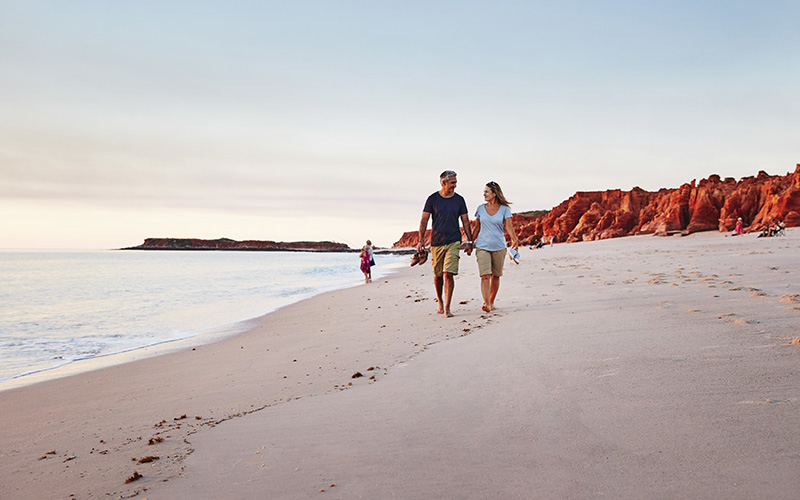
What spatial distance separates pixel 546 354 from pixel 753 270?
700 centimetres

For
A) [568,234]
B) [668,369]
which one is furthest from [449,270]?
[568,234]

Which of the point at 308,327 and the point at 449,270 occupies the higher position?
the point at 449,270

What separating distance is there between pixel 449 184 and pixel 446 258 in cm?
110

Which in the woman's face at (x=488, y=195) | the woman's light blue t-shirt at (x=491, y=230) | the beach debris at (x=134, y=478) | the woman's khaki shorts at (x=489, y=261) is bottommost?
the beach debris at (x=134, y=478)

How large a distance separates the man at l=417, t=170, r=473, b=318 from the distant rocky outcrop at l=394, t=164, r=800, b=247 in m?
39.0

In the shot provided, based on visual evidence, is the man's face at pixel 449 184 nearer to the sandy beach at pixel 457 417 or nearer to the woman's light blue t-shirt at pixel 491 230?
the woman's light blue t-shirt at pixel 491 230

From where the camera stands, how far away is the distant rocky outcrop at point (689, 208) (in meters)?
39.7

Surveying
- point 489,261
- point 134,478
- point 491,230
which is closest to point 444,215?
point 491,230

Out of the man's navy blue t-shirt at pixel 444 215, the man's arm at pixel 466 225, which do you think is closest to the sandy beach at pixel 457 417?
the man's navy blue t-shirt at pixel 444 215

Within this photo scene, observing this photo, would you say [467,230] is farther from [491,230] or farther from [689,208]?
[689,208]

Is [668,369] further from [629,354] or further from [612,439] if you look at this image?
[612,439]

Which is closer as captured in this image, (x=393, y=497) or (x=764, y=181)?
(x=393, y=497)

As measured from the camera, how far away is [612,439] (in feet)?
6.82

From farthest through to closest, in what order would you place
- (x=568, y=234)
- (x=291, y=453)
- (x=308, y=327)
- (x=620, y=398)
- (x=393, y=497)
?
(x=568, y=234)
(x=308, y=327)
(x=620, y=398)
(x=291, y=453)
(x=393, y=497)
